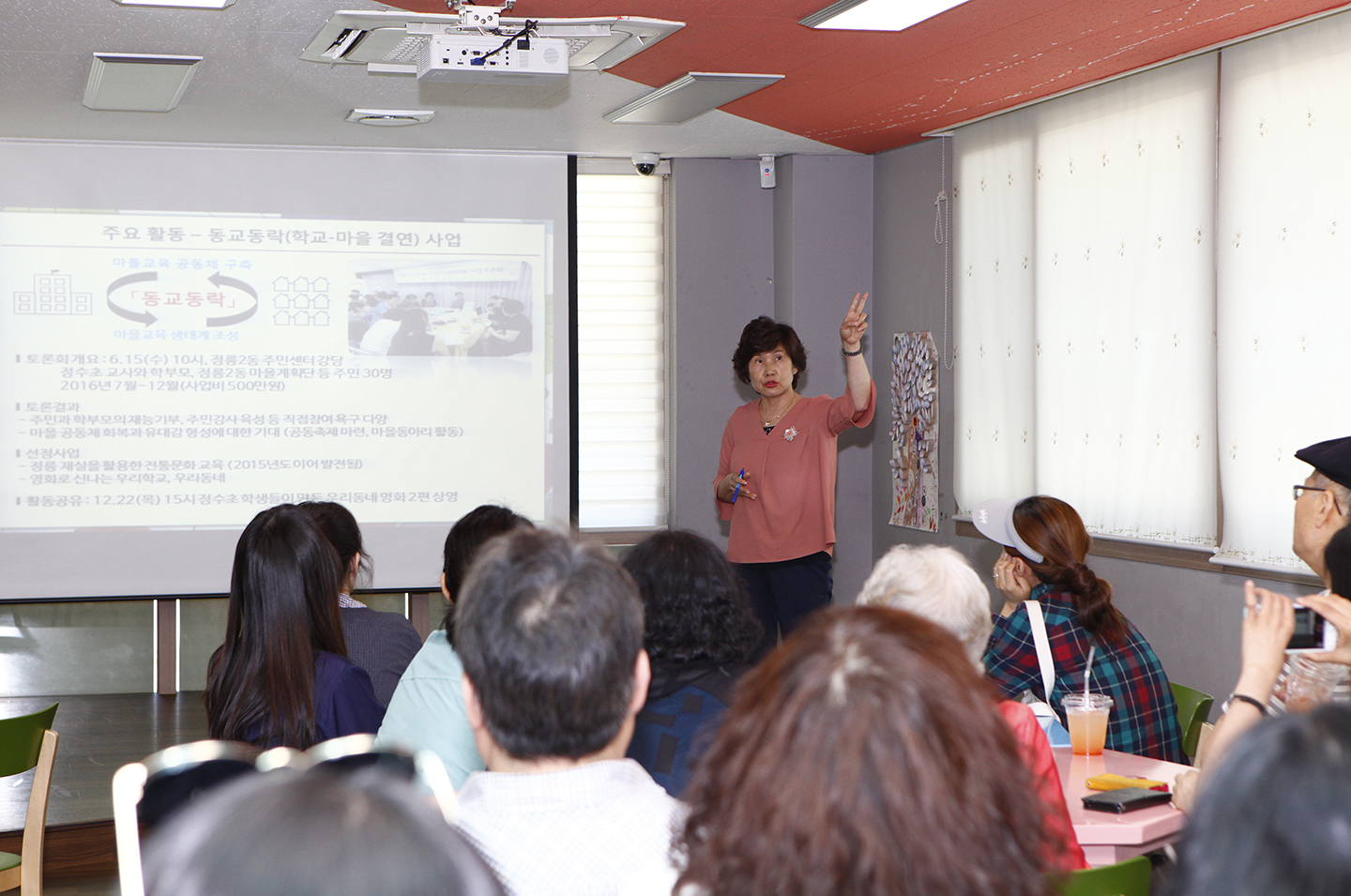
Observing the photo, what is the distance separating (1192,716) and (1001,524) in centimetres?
72

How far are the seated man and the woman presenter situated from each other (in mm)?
3501

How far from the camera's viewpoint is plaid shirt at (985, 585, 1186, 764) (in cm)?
255

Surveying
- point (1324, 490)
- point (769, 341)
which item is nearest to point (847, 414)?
point (769, 341)

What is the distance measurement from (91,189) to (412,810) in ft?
17.9

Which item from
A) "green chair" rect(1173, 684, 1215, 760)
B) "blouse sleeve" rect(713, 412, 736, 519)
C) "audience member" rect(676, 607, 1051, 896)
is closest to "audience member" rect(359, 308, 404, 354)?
"blouse sleeve" rect(713, 412, 736, 519)

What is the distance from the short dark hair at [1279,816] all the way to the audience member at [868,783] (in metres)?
0.16

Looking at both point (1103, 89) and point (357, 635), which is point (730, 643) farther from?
point (1103, 89)

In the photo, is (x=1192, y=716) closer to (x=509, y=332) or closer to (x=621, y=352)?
(x=509, y=332)

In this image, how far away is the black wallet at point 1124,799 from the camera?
6.77 ft

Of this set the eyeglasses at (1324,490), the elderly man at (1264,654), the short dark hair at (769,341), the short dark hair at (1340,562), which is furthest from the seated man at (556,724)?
the short dark hair at (769,341)

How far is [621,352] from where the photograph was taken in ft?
20.2

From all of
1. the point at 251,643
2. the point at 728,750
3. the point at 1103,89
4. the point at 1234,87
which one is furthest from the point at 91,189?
the point at 728,750

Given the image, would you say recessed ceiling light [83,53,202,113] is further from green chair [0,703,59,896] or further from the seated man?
the seated man

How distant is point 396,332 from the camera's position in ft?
18.1
